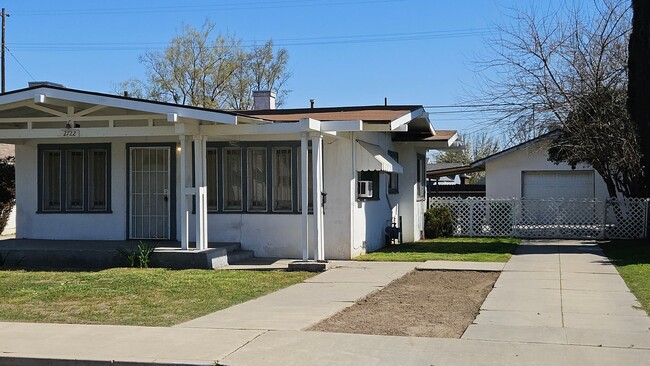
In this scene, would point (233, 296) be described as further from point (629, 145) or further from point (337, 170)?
point (629, 145)

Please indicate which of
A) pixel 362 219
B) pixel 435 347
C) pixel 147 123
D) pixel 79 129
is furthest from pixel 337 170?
pixel 435 347

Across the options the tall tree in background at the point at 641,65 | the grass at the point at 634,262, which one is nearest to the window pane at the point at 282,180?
the grass at the point at 634,262

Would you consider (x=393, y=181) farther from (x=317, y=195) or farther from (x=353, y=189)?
(x=317, y=195)

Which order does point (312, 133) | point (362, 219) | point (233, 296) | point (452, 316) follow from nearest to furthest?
point (452, 316) → point (233, 296) → point (312, 133) → point (362, 219)

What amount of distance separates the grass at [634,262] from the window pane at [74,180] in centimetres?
1176

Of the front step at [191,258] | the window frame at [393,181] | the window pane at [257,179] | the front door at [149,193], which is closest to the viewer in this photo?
the front step at [191,258]

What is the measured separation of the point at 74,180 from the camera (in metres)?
17.1

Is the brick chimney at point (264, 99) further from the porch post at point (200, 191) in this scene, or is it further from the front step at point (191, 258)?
the front step at point (191, 258)

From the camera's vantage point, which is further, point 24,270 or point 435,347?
point 24,270

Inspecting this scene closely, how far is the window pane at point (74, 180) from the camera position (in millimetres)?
17062

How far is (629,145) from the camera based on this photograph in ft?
65.2

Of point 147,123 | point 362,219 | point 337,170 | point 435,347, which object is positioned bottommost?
point 435,347

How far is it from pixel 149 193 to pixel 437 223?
9.84m

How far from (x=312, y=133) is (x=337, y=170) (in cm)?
199
